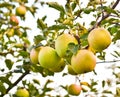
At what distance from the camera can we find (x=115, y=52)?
2.38 meters

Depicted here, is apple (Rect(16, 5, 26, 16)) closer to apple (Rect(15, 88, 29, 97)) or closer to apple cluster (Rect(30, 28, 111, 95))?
apple (Rect(15, 88, 29, 97))

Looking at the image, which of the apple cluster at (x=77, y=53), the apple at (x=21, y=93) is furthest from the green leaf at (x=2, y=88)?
the apple cluster at (x=77, y=53)

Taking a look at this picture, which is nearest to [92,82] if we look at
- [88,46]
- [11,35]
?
[11,35]

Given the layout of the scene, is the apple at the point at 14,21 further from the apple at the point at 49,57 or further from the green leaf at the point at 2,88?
the apple at the point at 49,57

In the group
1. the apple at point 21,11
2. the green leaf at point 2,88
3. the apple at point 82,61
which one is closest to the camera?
the apple at point 82,61

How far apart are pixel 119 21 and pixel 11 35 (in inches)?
66.1

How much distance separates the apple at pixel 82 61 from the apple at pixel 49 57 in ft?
0.36

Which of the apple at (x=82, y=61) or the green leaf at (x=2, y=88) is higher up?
the apple at (x=82, y=61)

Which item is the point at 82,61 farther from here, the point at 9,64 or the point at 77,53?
the point at 9,64

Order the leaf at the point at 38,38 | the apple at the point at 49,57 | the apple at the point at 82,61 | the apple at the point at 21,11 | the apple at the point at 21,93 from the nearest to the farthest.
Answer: the apple at the point at 82,61 < the apple at the point at 49,57 < the leaf at the point at 38,38 < the apple at the point at 21,93 < the apple at the point at 21,11

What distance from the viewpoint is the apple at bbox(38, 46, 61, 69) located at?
141 cm

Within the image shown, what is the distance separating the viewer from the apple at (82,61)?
131 cm

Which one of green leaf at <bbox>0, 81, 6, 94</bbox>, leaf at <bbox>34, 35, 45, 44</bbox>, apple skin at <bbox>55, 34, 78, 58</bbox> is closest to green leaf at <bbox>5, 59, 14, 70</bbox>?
Answer: green leaf at <bbox>0, 81, 6, 94</bbox>

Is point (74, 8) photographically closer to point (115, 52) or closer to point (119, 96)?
point (115, 52)
